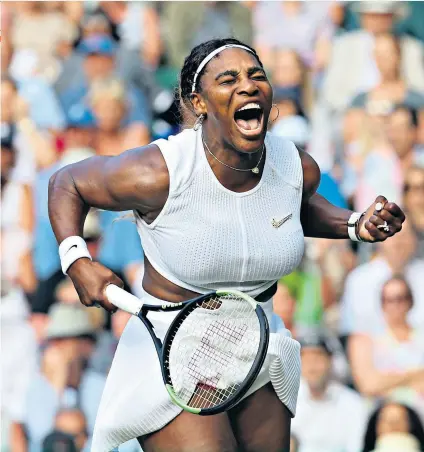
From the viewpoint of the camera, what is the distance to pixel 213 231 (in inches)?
159

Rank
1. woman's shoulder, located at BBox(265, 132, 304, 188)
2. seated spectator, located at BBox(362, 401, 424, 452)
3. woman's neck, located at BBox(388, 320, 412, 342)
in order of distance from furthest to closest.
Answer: woman's neck, located at BBox(388, 320, 412, 342)
seated spectator, located at BBox(362, 401, 424, 452)
woman's shoulder, located at BBox(265, 132, 304, 188)

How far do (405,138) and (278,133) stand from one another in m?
0.84

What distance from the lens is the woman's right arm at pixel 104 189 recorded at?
401cm

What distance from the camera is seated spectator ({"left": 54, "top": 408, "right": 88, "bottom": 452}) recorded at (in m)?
6.90

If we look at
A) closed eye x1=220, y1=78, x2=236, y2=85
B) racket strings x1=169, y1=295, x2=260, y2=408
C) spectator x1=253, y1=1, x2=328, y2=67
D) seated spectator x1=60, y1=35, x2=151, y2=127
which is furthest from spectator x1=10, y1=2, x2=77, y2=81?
racket strings x1=169, y1=295, x2=260, y2=408

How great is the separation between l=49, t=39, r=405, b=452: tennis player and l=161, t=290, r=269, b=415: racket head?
0.08 meters

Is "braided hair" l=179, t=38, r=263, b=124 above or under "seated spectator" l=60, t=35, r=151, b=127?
above

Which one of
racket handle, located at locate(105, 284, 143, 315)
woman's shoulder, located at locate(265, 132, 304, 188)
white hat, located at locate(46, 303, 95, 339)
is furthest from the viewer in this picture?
white hat, located at locate(46, 303, 95, 339)

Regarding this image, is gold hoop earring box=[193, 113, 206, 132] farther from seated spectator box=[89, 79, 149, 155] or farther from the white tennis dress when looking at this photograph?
seated spectator box=[89, 79, 149, 155]

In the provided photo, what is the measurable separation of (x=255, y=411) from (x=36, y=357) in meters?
3.39

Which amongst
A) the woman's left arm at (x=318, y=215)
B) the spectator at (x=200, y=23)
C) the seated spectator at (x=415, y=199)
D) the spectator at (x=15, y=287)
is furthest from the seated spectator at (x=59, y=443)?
the woman's left arm at (x=318, y=215)

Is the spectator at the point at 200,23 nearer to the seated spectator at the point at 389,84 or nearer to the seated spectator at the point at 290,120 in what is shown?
the seated spectator at the point at 290,120

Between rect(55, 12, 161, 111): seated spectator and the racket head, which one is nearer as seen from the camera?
the racket head

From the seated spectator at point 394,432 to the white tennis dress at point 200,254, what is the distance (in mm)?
2645
